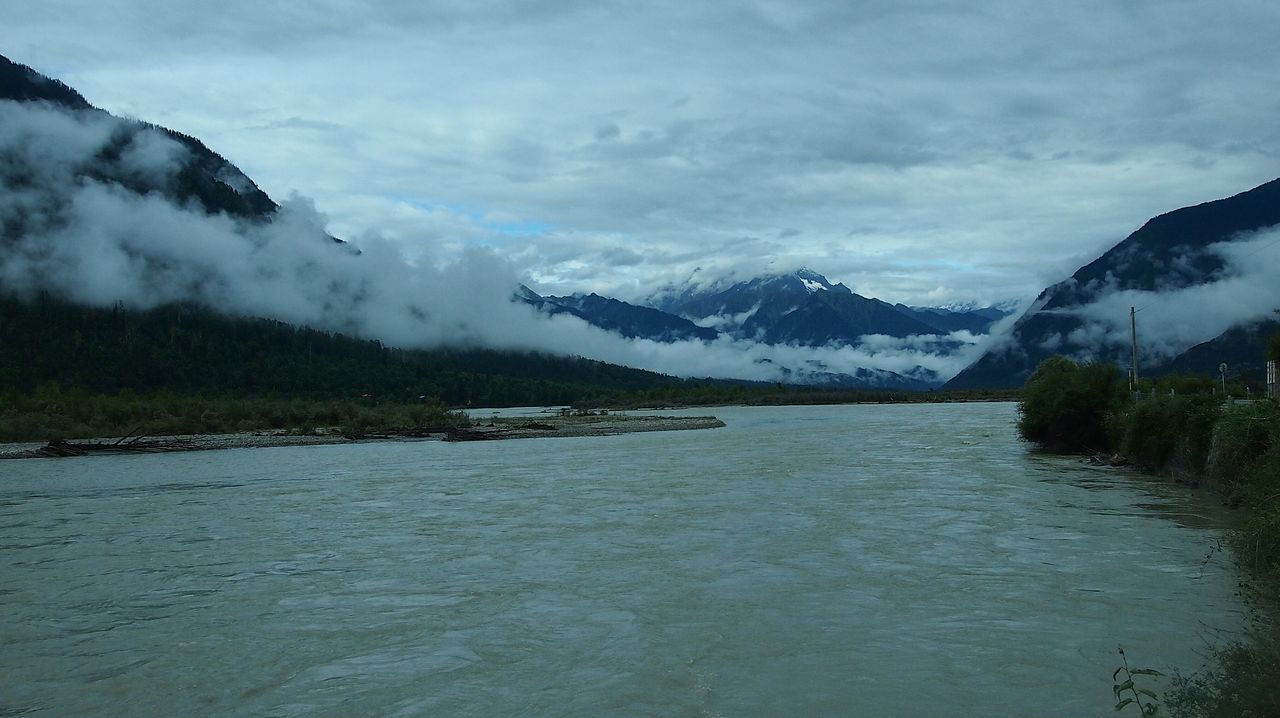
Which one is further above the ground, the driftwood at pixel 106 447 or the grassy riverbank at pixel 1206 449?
the grassy riverbank at pixel 1206 449

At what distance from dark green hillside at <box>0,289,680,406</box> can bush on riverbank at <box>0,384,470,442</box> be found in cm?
1165

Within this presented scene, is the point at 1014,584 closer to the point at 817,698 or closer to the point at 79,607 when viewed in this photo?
the point at 817,698

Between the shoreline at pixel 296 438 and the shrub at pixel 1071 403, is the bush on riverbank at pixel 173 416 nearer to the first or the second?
the shoreline at pixel 296 438

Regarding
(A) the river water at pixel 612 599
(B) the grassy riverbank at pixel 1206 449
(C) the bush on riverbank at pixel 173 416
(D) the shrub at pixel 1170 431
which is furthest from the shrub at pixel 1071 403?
(C) the bush on riverbank at pixel 173 416

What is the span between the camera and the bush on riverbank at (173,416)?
223 feet

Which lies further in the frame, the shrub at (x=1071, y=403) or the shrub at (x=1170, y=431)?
the shrub at (x=1071, y=403)

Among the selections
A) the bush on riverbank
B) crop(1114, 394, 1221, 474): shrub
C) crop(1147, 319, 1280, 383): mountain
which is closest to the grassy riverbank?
crop(1114, 394, 1221, 474): shrub

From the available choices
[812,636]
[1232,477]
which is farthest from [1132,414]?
[812,636]

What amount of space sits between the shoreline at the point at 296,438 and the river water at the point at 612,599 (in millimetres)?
27556

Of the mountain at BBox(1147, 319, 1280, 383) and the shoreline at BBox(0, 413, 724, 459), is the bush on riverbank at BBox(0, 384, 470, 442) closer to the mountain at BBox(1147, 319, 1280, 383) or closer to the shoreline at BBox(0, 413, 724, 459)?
the shoreline at BBox(0, 413, 724, 459)

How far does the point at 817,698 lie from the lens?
10742 millimetres

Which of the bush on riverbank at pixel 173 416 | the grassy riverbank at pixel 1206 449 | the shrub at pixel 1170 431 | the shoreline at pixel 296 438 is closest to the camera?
the grassy riverbank at pixel 1206 449

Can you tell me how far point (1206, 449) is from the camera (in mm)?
30062

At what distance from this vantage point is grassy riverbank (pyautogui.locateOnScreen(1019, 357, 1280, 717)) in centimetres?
855
